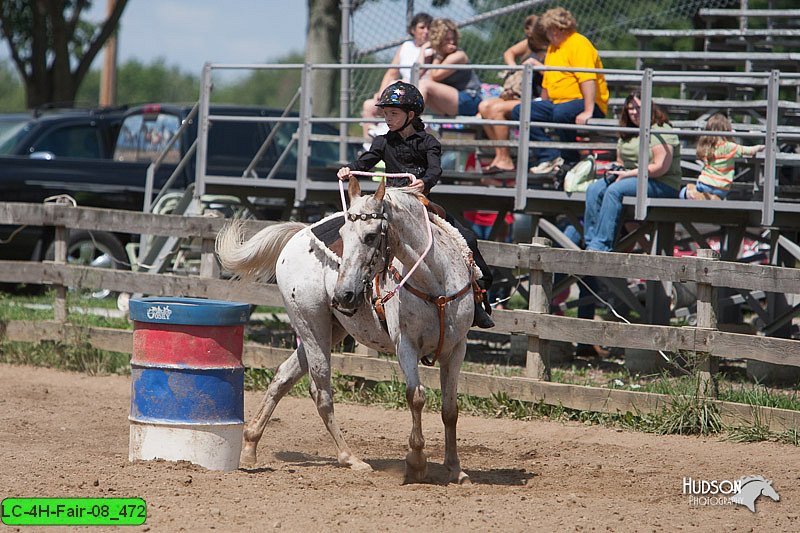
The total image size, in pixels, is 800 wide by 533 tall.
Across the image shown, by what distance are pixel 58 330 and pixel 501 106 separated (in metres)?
4.98

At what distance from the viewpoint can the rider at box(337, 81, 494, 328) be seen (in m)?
7.34

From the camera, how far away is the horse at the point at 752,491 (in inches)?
255

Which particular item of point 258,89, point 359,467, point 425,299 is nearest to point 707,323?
point 425,299

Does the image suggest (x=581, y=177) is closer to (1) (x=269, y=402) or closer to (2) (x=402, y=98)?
(2) (x=402, y=98)

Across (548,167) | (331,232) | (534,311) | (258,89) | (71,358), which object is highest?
(258,89)

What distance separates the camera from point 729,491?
22.0 feet

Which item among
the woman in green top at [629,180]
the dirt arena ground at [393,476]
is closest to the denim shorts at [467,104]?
the woman in green top at [629,180]

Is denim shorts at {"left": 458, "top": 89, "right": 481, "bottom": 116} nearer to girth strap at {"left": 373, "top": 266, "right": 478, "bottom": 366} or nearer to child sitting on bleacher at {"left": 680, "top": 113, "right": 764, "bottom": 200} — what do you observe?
child sitting on bleacher at {"left": 680, "top": 113, "right": 764, "bottom": 200}

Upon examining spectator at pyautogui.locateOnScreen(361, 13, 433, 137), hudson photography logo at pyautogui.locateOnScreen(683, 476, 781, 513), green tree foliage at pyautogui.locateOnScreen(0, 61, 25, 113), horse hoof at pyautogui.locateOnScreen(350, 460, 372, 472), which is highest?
green tree foliage at pyautogui.locateOnScreen(0, 61, 25, 113)

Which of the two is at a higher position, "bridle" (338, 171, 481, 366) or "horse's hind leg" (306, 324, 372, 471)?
"bridle" (338, 171, 481, 366)

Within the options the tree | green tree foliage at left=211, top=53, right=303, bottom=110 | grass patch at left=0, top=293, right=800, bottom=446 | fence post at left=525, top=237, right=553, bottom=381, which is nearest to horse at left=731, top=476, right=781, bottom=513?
grass patch at left=0, top=293, right=800, bottom=446

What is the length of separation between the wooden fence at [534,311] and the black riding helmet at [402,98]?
249 centimetres

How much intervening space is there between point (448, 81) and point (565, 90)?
4.26 ft

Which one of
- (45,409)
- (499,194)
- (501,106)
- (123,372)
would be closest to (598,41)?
(501,106)
